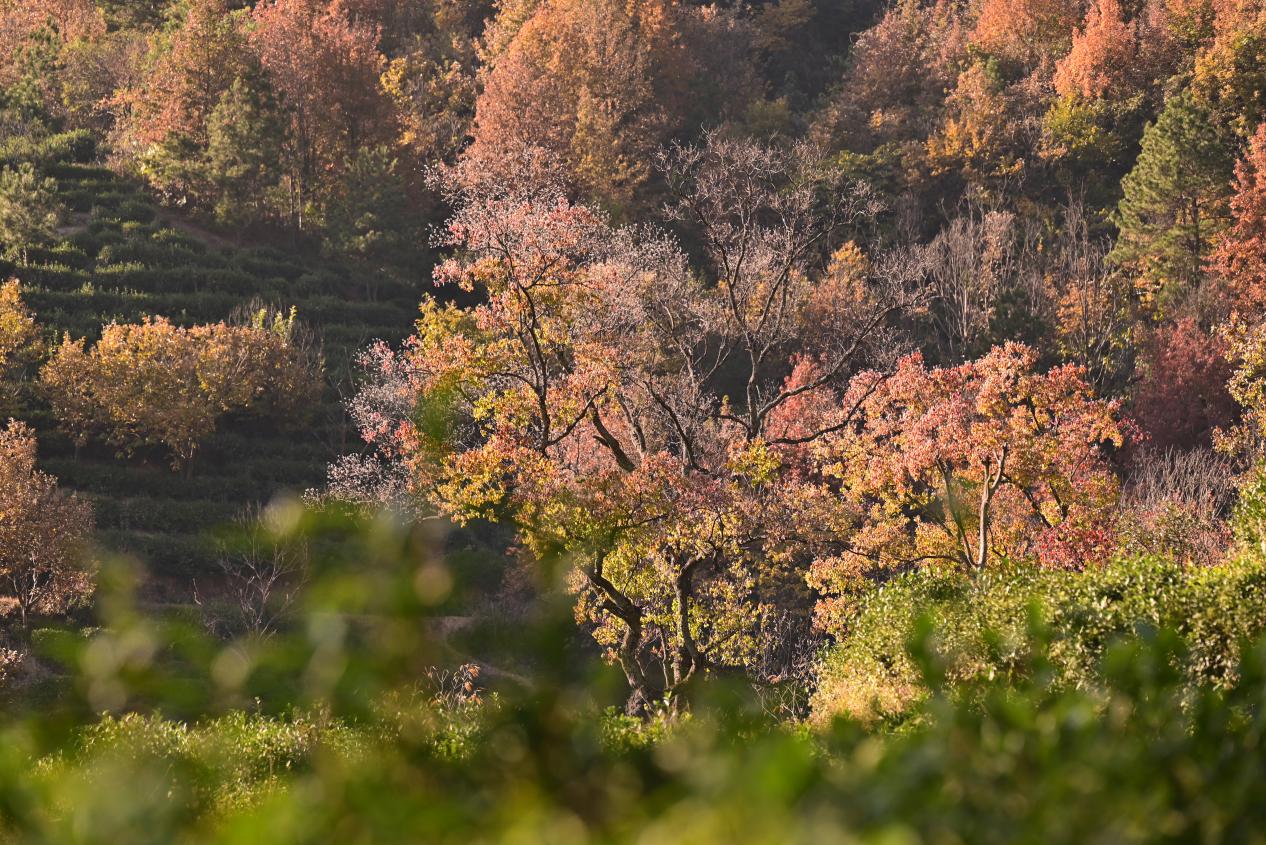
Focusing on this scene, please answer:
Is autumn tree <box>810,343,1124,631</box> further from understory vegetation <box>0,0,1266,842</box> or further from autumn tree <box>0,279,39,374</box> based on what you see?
autumn tree <box>0,279,39,374</box>

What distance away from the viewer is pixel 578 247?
58.4ft

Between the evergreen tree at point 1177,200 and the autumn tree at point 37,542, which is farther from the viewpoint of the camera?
the evergreen tree at point 1177,200

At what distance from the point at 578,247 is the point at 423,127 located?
30.7m

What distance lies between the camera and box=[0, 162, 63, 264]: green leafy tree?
3497 centimetres

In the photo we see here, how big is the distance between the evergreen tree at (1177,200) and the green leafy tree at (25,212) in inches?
1181

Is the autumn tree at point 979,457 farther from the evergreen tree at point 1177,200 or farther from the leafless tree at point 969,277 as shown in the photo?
the evergreen tree at point 1177,200

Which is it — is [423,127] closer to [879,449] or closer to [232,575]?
[232,575]

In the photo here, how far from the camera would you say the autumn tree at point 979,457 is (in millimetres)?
15367

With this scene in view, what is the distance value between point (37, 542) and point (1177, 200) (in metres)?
32.3

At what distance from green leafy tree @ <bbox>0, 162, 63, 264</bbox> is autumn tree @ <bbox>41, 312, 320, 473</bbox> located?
17.4 ft

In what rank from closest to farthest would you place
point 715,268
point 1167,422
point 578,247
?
1. point 578,247
2. point 1167,422
3. point 715,268

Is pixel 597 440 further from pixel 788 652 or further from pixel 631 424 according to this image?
pixel 788 652

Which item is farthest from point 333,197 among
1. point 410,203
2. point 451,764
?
point 451,764

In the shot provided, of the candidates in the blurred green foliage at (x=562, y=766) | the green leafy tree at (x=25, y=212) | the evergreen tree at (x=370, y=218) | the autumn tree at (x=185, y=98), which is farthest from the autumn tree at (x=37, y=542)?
the blurred green foliage at (x=562, y=766)
